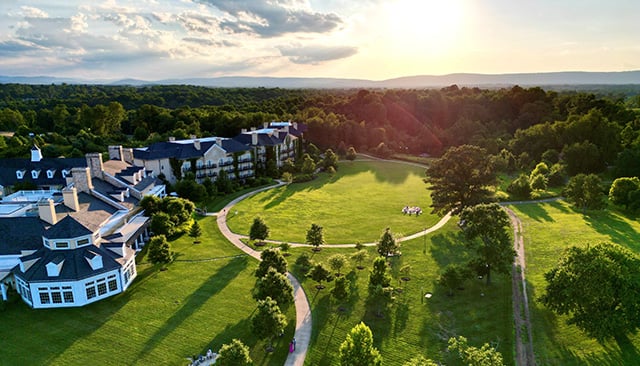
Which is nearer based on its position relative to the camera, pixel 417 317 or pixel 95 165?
pixel 417 317

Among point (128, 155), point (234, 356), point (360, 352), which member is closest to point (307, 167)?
point (128, 155)

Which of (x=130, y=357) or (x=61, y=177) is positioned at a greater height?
(x=61, y=177)

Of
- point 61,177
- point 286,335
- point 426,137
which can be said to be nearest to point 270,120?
point 426,137

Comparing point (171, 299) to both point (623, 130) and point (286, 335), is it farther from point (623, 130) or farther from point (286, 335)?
point (623, 130)

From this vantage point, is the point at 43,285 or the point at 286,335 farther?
the point at 43,285

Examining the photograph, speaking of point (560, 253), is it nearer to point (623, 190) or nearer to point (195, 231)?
point (623, 190)

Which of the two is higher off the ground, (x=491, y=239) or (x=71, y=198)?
(x=71, y=198)

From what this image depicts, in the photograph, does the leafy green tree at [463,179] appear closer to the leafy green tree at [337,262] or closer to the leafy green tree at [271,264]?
the leafy green tree at [337,262]

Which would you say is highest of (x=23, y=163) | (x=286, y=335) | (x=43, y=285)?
(x=23, y=163)
